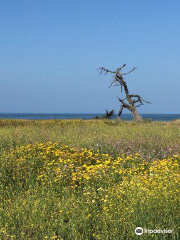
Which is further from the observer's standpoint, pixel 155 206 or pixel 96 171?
pixel 96 171

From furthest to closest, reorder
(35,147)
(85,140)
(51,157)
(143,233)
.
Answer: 1. (85,140)
2. (35,147)
3. (51,157)
4. (143,233)

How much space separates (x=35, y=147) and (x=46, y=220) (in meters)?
5.88

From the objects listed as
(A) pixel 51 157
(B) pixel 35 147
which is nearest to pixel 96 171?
(A) pixel 51 157

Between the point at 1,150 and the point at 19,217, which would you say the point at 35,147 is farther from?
the point at 19,217

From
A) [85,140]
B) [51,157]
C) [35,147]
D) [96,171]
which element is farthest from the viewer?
Result: [85,140]

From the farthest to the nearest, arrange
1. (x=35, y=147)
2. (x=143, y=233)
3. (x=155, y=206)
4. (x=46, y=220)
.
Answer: (x=35, y=147) < (x=46, y=220) < (x=155, y=206) < (x=143, y=233)

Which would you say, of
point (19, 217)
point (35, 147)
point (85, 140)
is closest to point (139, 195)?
point (19, 217)

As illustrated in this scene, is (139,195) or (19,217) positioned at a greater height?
(139,195)

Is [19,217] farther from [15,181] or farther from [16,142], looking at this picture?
[16,142]

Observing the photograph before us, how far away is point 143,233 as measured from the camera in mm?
4973

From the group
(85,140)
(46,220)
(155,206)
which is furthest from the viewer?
(85,140)

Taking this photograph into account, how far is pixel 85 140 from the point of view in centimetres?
1331

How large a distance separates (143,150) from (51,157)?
298cm

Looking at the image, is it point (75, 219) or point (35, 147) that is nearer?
point (75, 219)
